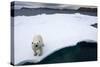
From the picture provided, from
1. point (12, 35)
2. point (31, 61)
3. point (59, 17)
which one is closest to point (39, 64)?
point (31, 61)

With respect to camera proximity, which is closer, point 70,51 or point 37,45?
point 37,45

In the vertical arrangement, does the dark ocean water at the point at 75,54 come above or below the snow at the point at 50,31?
below

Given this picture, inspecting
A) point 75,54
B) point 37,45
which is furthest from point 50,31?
point 75,54

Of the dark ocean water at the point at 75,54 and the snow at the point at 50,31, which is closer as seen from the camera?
the snow at the point at 50,31

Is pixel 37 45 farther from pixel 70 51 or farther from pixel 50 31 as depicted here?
pixel 70 51

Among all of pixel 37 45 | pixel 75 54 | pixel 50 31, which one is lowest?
pixel 75 54

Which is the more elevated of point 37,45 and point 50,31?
point 50,31
